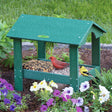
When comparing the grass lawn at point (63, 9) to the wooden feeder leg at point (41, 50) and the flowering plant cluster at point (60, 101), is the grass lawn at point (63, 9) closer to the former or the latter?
the wooden feeder leg at point (41, 50)

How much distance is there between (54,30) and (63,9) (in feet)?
16.0

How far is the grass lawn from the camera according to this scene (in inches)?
372

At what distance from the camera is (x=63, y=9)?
9891mm

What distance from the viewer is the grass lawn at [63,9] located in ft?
31.0

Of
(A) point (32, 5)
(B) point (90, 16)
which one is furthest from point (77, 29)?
(A) point (32, 5)

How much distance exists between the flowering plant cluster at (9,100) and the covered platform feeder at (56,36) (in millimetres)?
553

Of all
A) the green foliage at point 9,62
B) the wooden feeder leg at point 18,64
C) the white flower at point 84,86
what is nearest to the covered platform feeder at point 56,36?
the wooden feeder leg at point 18,64

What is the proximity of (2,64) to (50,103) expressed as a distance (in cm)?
234

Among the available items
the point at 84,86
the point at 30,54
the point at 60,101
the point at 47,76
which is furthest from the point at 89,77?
the point at 30,54

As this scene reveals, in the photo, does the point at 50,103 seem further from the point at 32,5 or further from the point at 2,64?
the point at 32,5

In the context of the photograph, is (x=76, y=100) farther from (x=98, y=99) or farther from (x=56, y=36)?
(x=56, y=36)

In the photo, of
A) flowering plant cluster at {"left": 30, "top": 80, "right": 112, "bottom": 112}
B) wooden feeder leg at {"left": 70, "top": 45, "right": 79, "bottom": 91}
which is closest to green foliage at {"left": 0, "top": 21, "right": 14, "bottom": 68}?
flowering plant cluster at {"left": 30, "top": 80, "right": 112, "bottom": 112}

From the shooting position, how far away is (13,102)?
4871mm

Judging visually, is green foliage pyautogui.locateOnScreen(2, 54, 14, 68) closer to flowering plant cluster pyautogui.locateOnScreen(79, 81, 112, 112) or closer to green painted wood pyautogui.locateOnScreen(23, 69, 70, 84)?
green painted wood pyautogui.locateOnScreen(23, 69, 70, 84)
